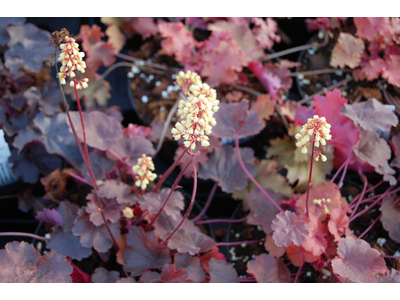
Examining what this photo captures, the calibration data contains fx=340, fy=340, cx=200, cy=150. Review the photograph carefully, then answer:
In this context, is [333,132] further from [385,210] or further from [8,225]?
[8,225]

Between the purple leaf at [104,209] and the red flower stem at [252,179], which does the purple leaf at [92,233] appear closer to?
the purple leaf at [104,209]

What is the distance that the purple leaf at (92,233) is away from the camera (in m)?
1.05

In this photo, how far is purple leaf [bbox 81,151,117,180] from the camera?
3.99ft

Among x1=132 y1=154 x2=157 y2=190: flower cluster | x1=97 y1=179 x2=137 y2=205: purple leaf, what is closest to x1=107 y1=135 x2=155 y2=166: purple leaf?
x1=97 y1=179 x2=137 y2=205: purple leaf

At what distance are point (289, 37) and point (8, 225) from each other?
5.95 ft

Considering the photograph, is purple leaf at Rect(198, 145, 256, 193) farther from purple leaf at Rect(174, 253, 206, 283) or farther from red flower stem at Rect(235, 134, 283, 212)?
purple leaf at Rect(174, 253, 206, 283)

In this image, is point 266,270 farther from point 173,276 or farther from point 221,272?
point 173,276

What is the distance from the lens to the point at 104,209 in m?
1.10

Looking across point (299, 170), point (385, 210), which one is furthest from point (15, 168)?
point (385, 210)

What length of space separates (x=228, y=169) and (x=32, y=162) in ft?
2.48

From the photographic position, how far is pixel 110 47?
164cm

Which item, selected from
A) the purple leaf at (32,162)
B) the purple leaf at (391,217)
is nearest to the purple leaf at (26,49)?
the purple leaf at (32,162)

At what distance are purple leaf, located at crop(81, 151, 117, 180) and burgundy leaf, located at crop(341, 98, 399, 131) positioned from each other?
819mm

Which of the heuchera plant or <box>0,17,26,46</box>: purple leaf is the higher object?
<box>0,17,26,46</box>: purple leaf
